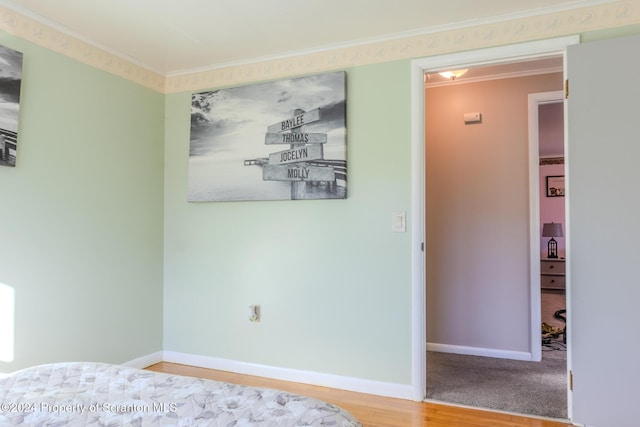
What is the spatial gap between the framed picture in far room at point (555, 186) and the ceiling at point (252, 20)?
5.42m

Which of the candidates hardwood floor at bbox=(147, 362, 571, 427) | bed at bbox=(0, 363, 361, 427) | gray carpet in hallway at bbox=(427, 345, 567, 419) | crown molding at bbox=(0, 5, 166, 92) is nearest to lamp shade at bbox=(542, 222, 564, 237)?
gray carpet in hallway at bbox=(427, 345, 567, 419)

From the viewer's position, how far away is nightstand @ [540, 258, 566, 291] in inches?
265

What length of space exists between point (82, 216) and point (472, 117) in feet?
10.4

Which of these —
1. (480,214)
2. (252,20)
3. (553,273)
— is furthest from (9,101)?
(553,273)

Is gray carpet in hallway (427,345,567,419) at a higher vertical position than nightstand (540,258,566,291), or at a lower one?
lower

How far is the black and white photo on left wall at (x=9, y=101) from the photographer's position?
2.25m

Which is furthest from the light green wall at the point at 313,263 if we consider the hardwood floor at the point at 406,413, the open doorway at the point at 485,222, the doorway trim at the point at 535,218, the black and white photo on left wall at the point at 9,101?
the doorway trim at the point at 535,218

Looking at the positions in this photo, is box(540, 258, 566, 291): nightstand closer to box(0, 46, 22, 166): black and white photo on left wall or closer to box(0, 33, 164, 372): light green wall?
box(0, 33, 164, 372): light green wall

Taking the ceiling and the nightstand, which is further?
the nightstand

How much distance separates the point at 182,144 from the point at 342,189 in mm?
1432

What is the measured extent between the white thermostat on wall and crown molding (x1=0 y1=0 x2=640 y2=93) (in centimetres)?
119

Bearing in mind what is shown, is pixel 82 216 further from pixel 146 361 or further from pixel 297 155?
pixel 297 155

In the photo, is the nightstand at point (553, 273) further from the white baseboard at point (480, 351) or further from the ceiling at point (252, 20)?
the ceiling at point (252, 20)

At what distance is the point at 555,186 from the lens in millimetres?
7062
